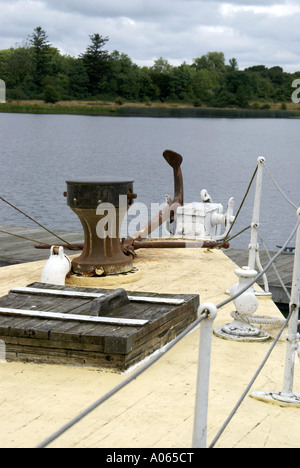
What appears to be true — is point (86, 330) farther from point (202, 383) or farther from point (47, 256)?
point (47, 256)

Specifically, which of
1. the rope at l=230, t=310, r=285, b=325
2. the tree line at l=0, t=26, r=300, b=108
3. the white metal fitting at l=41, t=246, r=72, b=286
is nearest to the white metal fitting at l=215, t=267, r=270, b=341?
the rope at l=230, t=310, r=285, b=325

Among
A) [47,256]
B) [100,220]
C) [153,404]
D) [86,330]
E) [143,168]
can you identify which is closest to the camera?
[153,404]

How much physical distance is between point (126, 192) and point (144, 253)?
6.48 feet

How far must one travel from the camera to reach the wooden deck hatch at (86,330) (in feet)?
14.8

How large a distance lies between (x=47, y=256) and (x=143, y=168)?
32.9 m

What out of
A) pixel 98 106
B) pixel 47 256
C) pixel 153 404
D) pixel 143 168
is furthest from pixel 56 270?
pixel 98 106

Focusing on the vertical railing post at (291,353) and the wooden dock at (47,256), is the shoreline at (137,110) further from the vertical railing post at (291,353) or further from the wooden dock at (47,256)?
the vertical railing post at (291,353)

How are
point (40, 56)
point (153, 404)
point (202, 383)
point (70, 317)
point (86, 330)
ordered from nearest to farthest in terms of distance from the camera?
point (202, 383)
point (153, 404)
point (86, 330)
point (70, 317)
point (40, 56)

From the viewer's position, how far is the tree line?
394 feet

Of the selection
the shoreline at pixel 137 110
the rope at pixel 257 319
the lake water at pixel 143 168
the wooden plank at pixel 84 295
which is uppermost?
the shoreline at pixel 137 110

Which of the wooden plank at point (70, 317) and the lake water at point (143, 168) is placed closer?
the wooden plank at point (70, 317)

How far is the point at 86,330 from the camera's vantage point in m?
4.57

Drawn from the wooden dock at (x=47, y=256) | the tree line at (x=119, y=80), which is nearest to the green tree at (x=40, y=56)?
the tree line at (x=119, y=80)

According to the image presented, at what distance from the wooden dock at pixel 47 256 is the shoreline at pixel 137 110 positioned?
105m
